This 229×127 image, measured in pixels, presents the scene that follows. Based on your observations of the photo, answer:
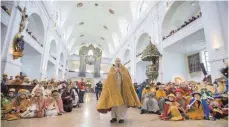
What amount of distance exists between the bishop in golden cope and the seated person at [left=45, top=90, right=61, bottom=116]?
1602 millimetres

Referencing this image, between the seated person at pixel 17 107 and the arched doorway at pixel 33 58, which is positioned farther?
the arched doorway at pixel 33 58

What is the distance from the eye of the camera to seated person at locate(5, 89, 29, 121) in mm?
3383

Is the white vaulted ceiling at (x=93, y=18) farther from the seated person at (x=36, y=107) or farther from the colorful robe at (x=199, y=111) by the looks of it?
the seated person at (x=36, y=107)

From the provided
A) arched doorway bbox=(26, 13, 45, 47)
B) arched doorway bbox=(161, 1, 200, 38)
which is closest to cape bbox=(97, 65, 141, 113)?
arched doorway bbox=(161, 1, 200, 38)

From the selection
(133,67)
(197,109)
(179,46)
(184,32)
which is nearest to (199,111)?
(197,109)

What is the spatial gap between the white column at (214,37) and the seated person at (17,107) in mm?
6230

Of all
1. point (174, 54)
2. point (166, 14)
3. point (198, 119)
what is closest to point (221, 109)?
point (198, 119)

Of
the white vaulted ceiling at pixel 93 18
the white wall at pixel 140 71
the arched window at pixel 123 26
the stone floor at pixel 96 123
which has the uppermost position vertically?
the white vaulted ceiling at pixel 93 18

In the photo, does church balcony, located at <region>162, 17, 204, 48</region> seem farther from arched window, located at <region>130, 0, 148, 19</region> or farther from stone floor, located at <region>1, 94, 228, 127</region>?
arched window, located at <region>130, 0, 148, 19</region>

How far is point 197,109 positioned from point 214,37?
2.99 metres

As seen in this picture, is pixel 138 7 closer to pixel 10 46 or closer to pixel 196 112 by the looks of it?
pixel 10 46

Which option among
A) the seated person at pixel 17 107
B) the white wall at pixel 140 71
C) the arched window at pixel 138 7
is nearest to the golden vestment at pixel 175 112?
the seated person at pixel 17 107

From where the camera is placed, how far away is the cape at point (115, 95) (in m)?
3.11

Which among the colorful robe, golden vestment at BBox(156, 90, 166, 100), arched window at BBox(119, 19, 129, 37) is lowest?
the colorful robe
